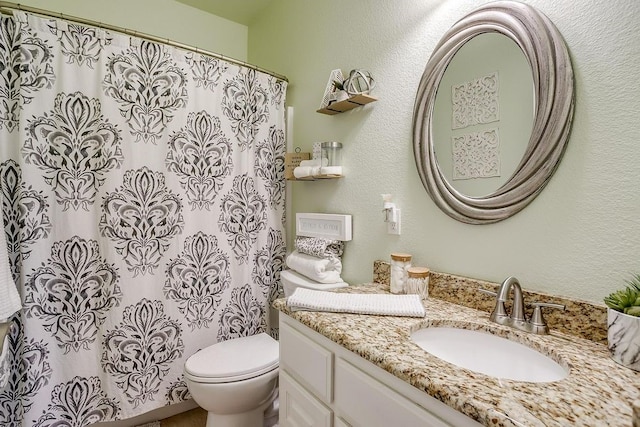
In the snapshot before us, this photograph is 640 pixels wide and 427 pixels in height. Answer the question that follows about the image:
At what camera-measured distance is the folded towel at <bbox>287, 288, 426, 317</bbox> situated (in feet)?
3.16

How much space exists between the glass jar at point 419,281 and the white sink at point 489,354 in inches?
8.2

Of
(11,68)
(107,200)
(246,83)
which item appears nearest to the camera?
(11,68)

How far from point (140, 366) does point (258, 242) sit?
2.82ft

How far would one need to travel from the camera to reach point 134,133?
1493 mm

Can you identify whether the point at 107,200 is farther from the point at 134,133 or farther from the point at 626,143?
the point at 626,143

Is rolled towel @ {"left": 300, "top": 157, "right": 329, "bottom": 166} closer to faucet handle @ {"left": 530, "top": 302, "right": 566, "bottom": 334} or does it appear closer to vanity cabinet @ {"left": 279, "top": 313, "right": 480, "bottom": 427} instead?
vanity cabinet @ {"left": 279, "top": 313, "right": 480, "bottom": 427}

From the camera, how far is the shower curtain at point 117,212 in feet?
4.30

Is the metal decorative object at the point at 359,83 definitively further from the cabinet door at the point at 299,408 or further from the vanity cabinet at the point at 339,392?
the cabinet door at the point at 299,408

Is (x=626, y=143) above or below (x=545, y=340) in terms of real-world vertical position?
above

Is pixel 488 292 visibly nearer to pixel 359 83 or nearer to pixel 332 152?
pixel 332 152

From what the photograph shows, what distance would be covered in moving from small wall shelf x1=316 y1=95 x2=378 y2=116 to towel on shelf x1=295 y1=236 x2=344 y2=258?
69 centimetres

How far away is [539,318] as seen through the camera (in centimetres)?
85

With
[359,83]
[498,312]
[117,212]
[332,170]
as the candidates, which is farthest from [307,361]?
[359,83]

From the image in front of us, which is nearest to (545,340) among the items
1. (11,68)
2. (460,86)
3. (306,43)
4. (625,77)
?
(625,77)
